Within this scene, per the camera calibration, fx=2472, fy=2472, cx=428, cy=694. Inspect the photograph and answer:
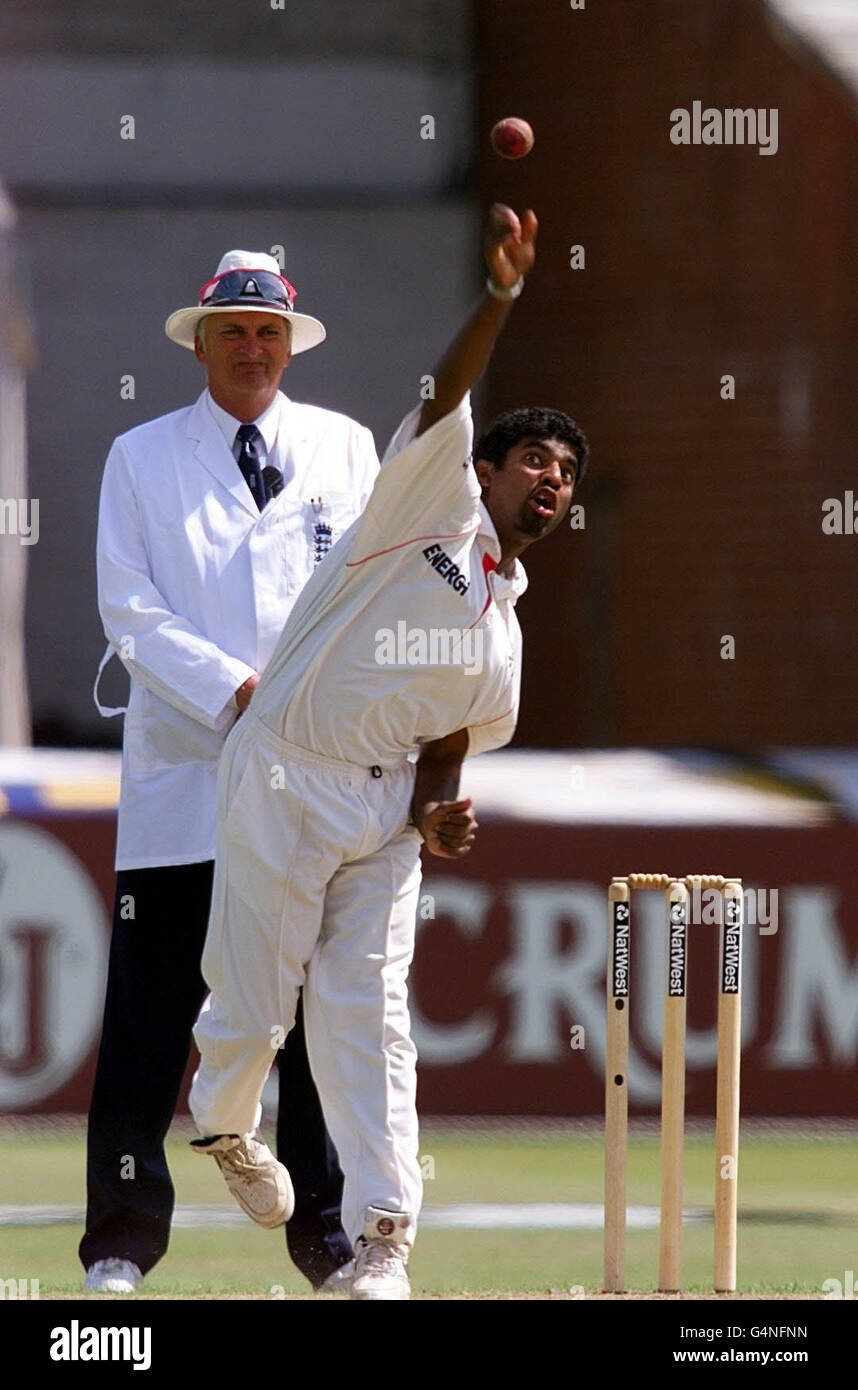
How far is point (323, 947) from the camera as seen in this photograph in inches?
153

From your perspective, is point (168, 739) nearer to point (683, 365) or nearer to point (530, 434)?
point (530, 434)

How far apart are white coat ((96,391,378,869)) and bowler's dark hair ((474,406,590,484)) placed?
1.55ft

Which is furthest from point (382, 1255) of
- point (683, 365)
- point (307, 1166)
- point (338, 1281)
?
point (683, 365)

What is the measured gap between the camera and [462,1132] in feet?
20.7

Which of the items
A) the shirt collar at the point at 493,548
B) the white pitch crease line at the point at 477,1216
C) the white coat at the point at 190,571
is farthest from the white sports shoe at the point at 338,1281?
the shirt collar at the point at 493,548

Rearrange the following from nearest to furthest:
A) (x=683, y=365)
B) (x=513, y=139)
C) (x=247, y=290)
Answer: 1. (x=513, y=139)
2. (x=247, y=290)
3. (x=683, y=365)

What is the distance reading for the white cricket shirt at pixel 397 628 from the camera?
3705mm

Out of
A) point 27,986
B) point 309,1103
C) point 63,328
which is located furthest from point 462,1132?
point 63,328

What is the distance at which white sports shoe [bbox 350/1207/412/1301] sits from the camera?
3730 mm

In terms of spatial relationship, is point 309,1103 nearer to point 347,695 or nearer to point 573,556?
point 347,695

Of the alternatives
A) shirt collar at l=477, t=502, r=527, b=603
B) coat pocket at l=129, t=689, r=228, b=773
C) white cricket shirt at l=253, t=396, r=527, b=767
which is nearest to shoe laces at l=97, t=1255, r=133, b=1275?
coat pocket at l=129, t=689, r=228, b=773

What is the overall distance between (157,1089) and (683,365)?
457 centimetres

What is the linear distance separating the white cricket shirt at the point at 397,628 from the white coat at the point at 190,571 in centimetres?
42

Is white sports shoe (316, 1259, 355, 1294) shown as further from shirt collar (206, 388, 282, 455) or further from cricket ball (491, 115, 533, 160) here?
cricket ball (491, 115, 533, 160)
